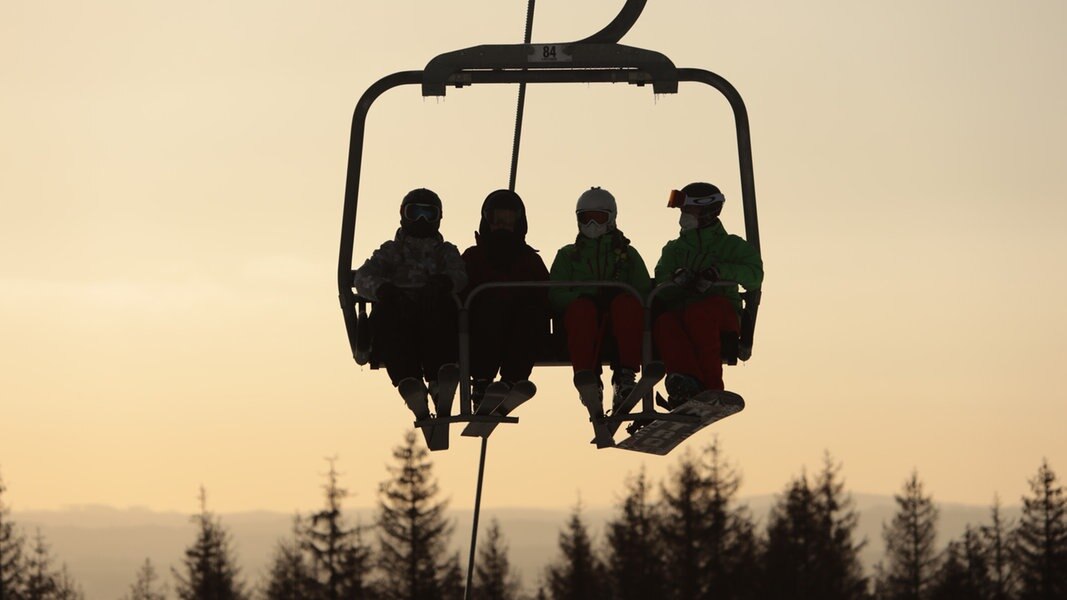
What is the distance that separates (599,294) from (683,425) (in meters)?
0.92

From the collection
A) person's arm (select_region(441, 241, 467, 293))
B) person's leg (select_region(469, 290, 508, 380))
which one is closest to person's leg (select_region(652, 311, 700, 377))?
person's leg (select_region(469, 290, 508, 380))

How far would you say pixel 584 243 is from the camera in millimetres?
14492

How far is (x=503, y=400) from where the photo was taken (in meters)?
14.1

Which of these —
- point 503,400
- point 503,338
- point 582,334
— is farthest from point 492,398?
point 582,334

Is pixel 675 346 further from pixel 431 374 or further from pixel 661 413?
pixel 431 374

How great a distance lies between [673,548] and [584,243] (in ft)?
236

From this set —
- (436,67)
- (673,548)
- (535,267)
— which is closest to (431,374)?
(535,267)

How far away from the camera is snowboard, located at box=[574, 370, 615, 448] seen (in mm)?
14156

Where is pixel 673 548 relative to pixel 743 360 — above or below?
above

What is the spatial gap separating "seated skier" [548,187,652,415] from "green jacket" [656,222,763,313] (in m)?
0.16

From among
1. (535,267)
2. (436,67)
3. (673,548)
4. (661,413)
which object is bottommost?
(661,413)

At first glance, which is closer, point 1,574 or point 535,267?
point 535,267

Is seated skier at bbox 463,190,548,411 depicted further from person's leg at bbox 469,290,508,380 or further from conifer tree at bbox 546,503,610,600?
conifer tree at bbox 546,503,610,600

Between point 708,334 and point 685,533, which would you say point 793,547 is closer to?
point 685,533
